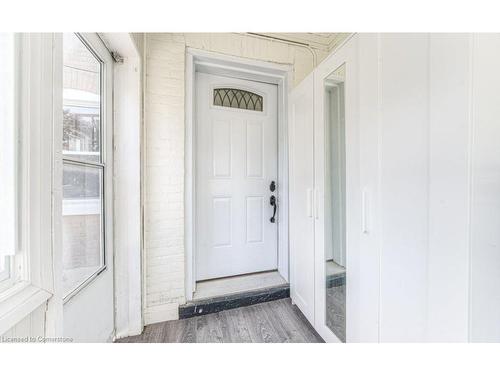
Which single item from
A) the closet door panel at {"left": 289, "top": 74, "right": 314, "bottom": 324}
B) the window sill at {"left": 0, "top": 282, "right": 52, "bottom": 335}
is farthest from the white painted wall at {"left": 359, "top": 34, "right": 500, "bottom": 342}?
the window sill at {"left": 0, "top": 282, "right": 52, "bottom": 335}

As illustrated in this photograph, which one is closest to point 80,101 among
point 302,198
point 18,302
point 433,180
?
point 18,302

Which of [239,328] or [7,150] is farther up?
[7,150]

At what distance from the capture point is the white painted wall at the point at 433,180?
607mm

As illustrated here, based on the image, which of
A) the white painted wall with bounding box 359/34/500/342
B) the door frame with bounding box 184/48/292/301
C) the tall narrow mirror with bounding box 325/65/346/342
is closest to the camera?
the white painted wall with bounding box 359/34/500/342

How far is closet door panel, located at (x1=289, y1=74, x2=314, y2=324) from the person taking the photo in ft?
5.05

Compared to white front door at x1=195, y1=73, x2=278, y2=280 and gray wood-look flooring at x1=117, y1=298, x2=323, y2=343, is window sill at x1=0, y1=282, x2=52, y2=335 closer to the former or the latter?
gray wood-look flooring at x1=117, y1=298, x2=323, y2=343

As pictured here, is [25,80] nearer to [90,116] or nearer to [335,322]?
[90,116]

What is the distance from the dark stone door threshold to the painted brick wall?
97mm

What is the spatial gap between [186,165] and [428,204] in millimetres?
1560

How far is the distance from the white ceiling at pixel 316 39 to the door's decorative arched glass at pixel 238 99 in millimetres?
566

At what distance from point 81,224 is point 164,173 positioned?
652mm

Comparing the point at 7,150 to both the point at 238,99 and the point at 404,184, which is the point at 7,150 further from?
the point at 238,99

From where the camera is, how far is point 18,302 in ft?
1.77

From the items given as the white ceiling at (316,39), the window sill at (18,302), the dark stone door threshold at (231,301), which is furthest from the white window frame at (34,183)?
the white ceiling at (316,39)
